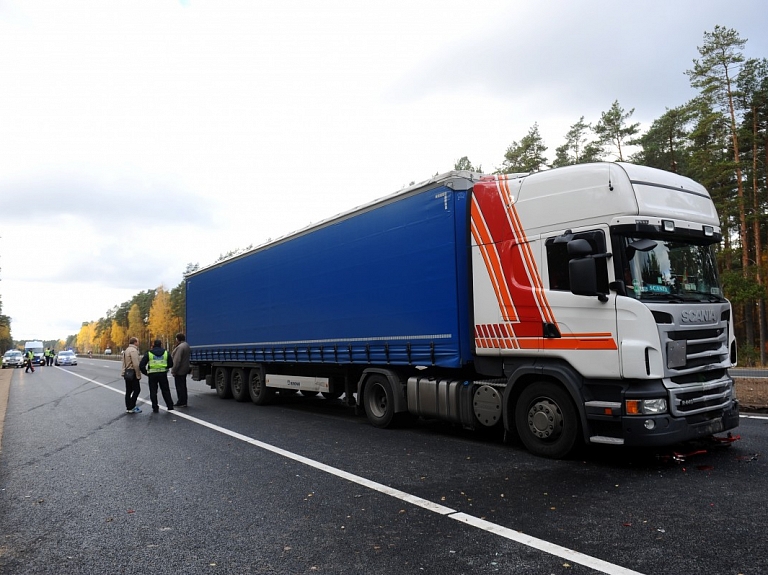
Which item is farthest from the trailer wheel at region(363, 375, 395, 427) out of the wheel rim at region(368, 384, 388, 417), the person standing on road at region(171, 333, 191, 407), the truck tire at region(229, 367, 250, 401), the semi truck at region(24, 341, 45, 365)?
the semi truck at region(24, 341, 45, 365)

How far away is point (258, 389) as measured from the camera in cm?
1359

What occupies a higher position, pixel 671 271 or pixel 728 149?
pixel 728 149

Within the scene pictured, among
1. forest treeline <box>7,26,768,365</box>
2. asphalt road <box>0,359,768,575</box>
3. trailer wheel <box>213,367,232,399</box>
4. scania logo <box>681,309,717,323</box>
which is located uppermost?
forest treeline <box>7,26,768,365</box>

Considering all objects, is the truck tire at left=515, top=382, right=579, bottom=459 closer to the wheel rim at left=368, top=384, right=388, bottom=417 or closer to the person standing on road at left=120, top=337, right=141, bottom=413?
the wheel rim at left=368, top=384, right=388, bottom=417

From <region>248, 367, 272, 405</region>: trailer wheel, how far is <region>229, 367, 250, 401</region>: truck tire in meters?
0.21

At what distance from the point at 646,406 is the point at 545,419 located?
3.99 feet

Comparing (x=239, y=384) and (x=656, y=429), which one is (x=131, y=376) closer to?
(x=239, y=384)

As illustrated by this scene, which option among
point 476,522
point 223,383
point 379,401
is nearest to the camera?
point 476,522

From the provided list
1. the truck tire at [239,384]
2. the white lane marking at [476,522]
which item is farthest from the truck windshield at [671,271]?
the truck tire at [239,384]

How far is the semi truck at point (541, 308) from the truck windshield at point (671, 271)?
0.02 metres

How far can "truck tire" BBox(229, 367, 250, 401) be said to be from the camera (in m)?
14.2

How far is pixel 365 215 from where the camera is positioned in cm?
968

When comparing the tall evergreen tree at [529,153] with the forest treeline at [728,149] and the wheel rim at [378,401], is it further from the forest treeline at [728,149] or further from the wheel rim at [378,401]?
the wheel rim at [378,401]

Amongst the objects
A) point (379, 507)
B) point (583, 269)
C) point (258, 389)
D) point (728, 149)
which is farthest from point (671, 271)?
point (728, 149)
